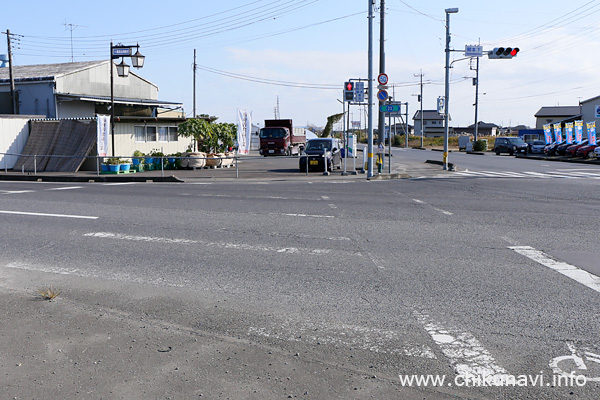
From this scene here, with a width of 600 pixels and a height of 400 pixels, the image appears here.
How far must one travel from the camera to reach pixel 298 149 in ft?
172

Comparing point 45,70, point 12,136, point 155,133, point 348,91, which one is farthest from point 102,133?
point 45,70

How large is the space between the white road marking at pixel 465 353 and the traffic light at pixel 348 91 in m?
20.4

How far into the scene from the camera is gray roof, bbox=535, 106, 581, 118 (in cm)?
9812

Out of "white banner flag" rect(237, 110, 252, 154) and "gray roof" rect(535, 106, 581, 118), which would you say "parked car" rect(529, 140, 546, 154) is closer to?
"white banner flag" rect(237, 110, 252, 154)

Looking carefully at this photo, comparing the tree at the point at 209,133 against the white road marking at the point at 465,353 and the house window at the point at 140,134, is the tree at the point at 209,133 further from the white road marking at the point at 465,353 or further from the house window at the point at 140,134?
the white road marking at the point at 465,353

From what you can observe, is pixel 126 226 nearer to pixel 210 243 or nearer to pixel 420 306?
pixel 210 243

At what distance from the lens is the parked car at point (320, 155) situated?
27031mm

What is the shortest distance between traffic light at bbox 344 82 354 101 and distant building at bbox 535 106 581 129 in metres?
84.6

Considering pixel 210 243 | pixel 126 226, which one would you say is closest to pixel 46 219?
pixel 126 226

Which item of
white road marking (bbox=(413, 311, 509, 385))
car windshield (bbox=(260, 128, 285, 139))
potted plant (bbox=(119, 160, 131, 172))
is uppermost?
car windshield (bbox=(260, 128, 285, 139))

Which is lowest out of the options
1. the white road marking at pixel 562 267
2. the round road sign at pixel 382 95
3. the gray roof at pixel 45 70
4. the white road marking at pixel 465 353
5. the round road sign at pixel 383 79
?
the white road marking at pixel 465 353

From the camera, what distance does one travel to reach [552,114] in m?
99.3

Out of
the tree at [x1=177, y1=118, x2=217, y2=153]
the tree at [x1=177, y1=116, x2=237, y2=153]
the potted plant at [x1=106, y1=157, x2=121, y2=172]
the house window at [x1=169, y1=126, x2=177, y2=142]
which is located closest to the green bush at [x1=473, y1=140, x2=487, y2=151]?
the tree at [x1=177, y1=116, x2=237, y2=153]

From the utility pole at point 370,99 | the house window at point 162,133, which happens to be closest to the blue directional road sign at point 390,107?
the utility pole at point 370,99
